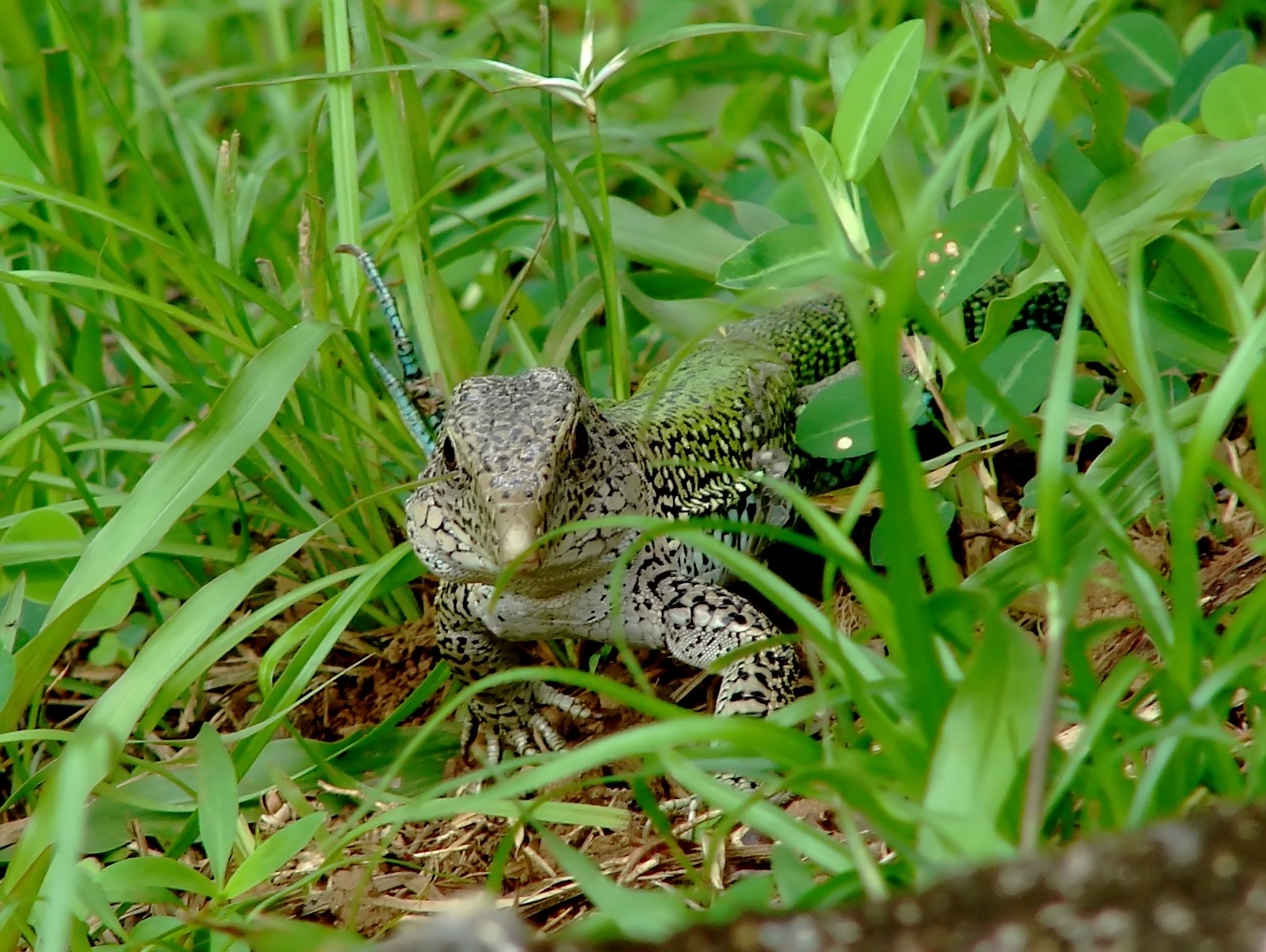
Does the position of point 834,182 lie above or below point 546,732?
above

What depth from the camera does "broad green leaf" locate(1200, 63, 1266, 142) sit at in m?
2.90

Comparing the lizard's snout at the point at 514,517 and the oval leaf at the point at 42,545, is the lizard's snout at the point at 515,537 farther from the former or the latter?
the oval leaf at the point at 42,545

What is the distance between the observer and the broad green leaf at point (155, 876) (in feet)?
7.06

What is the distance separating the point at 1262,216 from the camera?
2.97 m

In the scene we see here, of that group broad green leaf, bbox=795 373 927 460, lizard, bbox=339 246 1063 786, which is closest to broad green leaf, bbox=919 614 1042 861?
lizard, bbox=339 246 1063 786

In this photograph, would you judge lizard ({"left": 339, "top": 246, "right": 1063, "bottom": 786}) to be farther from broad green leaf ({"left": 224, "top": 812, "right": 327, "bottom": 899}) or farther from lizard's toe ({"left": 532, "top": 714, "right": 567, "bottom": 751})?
broad green leaf ({"left": 224, "top": 812, "right": 327, "bottom": 899})

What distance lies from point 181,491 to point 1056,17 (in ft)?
7.42

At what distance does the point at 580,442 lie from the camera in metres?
2.76

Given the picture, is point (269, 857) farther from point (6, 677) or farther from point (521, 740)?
point (521, 740)

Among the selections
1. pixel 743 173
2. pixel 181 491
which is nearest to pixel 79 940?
pixel 181 491

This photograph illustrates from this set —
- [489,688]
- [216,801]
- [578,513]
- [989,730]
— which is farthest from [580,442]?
[989,730]

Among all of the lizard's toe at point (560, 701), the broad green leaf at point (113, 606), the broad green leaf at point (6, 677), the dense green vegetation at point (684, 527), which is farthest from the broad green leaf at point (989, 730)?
the broad green leaf at point (113, 606)

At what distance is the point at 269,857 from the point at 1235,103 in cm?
247

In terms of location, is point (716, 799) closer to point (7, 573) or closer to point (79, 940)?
point (79, 940)
